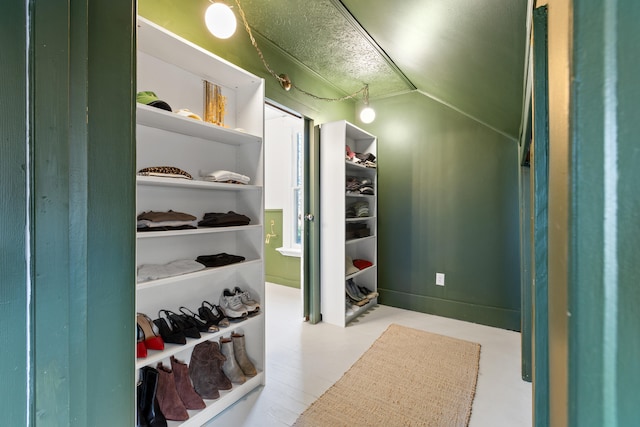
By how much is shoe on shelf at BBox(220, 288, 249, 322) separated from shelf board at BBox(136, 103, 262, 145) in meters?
1.01

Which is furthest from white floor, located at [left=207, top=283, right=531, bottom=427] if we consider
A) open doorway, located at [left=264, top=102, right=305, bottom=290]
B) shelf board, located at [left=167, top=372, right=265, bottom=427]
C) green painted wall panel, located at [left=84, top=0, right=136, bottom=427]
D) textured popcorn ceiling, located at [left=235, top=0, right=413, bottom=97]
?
textured popcorn ceiling, located at [left=235, top=0, right=413, bottom=97]

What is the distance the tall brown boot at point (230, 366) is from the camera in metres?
1.77

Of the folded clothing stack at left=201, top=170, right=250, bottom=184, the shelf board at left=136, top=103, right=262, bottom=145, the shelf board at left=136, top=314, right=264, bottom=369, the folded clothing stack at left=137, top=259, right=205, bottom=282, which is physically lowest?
the shelf board at left=136, top=314, right=264, bottom=369

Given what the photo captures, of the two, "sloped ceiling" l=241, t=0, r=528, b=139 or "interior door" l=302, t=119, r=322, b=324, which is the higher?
"sloped ceiling" l=241, t=0, r=528, b=139

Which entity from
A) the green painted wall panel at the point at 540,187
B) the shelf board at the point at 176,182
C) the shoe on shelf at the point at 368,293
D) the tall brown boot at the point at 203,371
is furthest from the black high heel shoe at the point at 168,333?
the shoe on shelf at the point at 368,293

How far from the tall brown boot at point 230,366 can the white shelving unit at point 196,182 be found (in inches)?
1.7

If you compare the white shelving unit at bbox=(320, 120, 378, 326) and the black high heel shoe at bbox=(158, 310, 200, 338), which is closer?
the black high heel shoe at bbox=(158, 310, 200, 338)

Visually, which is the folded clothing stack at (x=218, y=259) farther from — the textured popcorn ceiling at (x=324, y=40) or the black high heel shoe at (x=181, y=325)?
the textured popcorn ceiling at (x=324, y=40)

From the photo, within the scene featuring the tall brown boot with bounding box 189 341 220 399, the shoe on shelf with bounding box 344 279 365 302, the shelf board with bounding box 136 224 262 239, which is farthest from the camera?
the shoe on shelf with bounding box 344 279 365 302

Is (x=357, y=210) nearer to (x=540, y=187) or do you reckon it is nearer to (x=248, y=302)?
(x=248, y=302)

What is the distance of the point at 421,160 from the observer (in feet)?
10.4

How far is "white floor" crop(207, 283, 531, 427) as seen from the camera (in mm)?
1632

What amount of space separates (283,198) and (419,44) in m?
2.91

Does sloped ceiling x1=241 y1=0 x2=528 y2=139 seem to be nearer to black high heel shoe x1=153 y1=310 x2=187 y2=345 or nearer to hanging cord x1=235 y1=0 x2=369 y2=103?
hanging cord x1=235 y1=0 x2=369 y2=103
